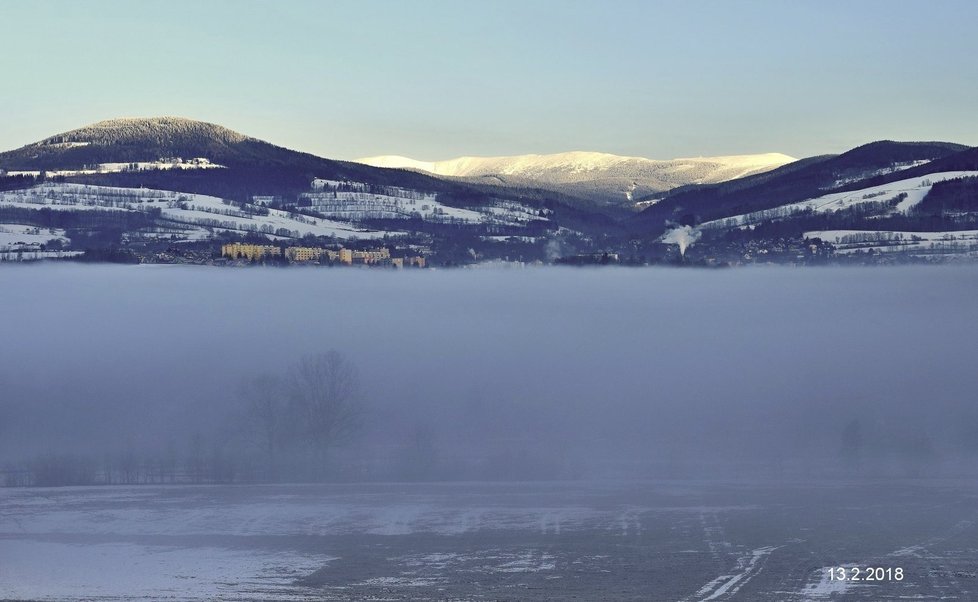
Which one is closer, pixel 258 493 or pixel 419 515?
pixel 419 515

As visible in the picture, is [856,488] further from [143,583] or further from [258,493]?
[143,583]

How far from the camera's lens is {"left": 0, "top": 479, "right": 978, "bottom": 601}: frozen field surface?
108m

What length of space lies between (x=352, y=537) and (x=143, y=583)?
24.2 meters

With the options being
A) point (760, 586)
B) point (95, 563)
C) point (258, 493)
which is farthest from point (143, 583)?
point (258, 493)

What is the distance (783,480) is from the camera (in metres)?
171
